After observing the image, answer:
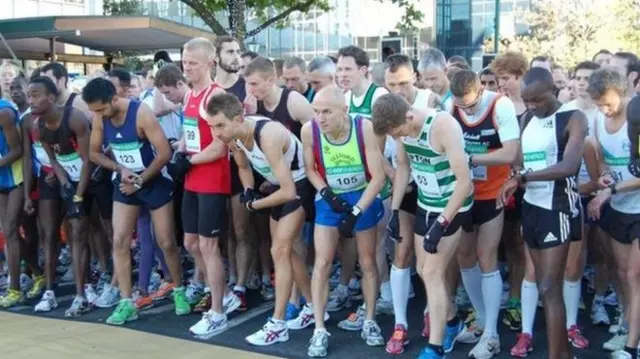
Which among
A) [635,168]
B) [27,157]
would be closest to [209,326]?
[27,157]

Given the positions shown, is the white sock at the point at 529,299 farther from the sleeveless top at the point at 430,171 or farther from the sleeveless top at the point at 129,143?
the sleeveless top at the point at 129,143

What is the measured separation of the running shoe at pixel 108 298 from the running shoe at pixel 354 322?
6.74 ft

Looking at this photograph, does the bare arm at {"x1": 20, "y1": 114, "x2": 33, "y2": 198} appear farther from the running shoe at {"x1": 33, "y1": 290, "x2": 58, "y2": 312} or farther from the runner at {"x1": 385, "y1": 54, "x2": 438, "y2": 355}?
the runner at {"x1": 385, "y1": 54, "x2": 438, "y2": 355}

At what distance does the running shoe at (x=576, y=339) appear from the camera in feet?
16.5

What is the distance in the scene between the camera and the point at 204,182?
223 inches

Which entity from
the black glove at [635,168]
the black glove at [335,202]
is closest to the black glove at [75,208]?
the black glove at [335,202]

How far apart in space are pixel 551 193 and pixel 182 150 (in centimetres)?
280

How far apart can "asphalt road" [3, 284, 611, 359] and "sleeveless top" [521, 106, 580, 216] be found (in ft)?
3.70

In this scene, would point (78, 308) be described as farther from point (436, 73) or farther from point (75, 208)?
point (436, 73)

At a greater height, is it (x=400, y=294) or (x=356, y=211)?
(x=356, y=211)

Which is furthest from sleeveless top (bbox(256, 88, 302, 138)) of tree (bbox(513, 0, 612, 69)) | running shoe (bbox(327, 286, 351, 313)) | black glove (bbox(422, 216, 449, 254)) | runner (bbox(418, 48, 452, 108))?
tree (bbox(513, 0, 612, 69))

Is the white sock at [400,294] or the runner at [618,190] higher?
the runner at [618,190]

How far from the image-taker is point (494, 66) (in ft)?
18.0

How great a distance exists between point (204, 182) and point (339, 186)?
111 cm
